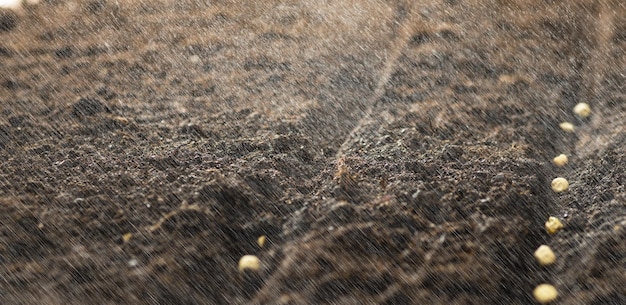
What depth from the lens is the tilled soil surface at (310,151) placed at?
1.99 metres

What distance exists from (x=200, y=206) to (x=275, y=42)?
0.94 meters

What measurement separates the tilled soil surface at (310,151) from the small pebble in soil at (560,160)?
23 mm

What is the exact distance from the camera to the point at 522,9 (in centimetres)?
294


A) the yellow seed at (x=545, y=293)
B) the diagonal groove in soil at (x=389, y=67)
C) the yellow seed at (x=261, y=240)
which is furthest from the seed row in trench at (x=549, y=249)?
the yellow seed at (x=261, y=240)

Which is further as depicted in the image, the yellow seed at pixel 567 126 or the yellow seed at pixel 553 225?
the yellow seed at pixel 567 126

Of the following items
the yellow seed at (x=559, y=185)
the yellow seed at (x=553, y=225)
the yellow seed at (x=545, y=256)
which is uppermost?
the yellow seed at (x=559, y=185)

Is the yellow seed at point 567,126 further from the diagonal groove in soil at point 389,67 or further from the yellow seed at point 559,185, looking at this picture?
the diagonal groove in soil at point 389,67

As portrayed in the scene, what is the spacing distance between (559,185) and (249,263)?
1074mm

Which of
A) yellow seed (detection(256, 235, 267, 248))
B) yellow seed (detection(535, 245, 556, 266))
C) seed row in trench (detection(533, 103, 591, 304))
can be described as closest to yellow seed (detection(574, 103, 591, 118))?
seed row in trench (detection(533, 103, 591, 304))

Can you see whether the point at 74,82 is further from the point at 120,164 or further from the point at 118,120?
the point at 120,164

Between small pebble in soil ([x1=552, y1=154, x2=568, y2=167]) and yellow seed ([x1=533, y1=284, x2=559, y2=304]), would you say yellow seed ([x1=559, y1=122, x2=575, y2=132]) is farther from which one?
yellow seed ([x1=533, y1=284, x2=559, y2=304])

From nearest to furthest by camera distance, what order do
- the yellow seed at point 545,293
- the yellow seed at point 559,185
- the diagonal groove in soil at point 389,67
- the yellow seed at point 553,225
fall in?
the yellow seed at point 545,293 → the yellow seed at point 553,225 → the yellow seed at point 559,185 → the diagonal groove in soil at point 389,67

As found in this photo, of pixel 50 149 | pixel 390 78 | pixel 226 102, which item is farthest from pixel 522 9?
pixel 50 149

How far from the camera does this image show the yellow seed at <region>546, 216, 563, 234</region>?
2102 mm
